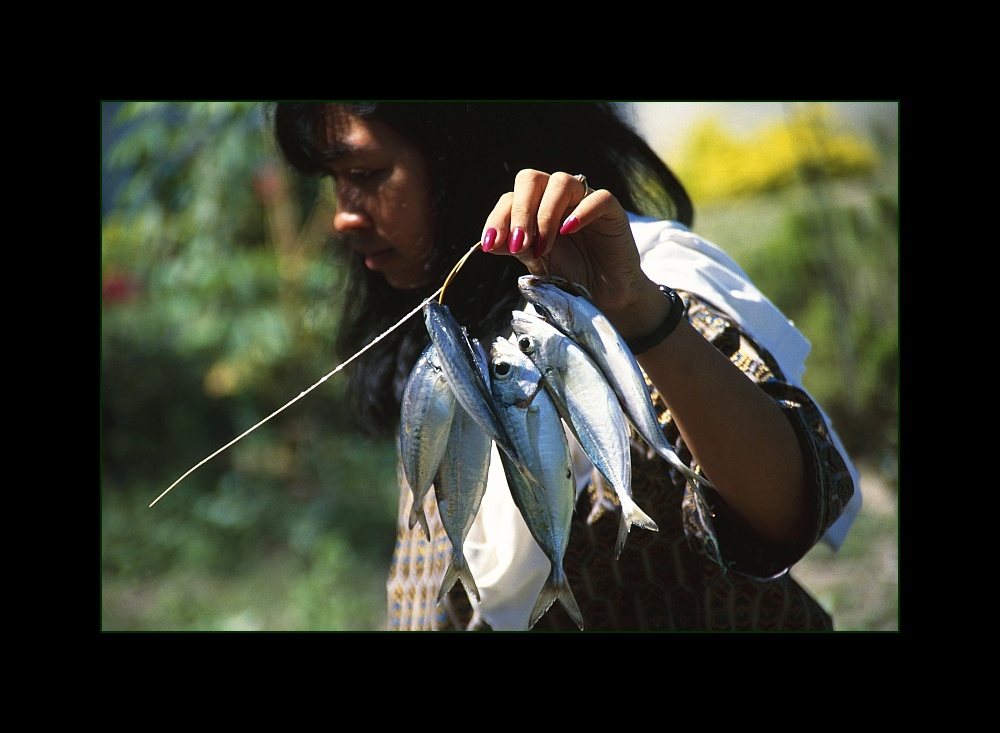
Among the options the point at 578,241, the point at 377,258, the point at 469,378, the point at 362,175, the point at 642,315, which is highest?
the point at 362,175

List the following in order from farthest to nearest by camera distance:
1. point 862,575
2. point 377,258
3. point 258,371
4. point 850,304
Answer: point 850,304
point 258,371
point 862,575
point 377,258

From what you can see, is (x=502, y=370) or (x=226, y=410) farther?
(x=226, y=410)

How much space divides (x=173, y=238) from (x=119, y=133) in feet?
2.12

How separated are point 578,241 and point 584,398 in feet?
0.80

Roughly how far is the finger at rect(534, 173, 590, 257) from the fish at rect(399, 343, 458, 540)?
184mm

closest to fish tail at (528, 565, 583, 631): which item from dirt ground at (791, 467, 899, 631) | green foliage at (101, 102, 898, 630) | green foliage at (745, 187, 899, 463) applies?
dirt ground at (791, 467, 899, 631)

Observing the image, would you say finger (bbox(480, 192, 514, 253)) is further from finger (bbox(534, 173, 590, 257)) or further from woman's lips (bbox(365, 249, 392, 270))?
woman's lips (bbox(365, 249, 392, 270))

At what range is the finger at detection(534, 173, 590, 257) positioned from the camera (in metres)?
1.10

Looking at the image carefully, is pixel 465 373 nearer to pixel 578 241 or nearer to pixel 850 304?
pixel 578 241

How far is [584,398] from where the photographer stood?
1.06 meters

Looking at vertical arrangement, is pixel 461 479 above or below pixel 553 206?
below

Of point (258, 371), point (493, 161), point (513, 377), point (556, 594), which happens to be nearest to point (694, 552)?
point (556, 594)

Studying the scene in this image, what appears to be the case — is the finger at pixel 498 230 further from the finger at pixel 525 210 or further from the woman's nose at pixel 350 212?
the woman's nose at pixel 350 212

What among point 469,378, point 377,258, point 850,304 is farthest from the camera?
point 850,304
